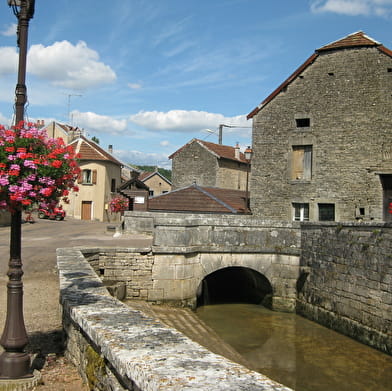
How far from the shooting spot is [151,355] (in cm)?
274

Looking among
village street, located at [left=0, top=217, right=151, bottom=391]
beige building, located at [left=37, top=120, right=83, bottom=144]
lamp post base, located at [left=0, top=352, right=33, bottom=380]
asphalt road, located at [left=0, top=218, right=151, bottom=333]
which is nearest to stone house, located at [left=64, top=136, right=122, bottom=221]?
beige building, located at [left=37, top=120, right=83, bottom=144]

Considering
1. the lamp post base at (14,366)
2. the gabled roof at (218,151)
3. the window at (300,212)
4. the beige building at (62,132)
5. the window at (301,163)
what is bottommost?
the lamp post base at (14,366)

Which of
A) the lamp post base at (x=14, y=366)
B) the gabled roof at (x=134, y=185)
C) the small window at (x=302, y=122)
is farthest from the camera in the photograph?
the gabled roof at (x=134, y=185)

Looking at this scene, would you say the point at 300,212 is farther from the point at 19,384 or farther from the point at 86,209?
the point at 86,209

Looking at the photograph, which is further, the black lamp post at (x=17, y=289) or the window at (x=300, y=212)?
the window at (x=300, y=212)

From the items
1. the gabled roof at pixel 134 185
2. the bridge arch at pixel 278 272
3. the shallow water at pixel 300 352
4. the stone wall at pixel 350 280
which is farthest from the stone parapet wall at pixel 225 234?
the gabled roof at pixel 134 185

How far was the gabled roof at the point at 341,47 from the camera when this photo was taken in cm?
1689

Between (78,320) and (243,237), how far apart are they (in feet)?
31.1

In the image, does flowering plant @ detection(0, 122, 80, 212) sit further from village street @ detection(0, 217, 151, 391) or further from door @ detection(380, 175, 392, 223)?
door @ detection(380, 175, 392, 223)

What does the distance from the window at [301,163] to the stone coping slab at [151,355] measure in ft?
48.8

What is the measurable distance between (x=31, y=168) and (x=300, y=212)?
15.8 meters

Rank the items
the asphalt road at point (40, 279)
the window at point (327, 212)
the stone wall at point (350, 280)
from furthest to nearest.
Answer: the window at point (327, 212) < the stone wall at point (350, 280) < the asphalt road at point (40, 279)

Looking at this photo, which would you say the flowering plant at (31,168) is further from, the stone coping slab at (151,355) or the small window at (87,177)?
the small window at (87,177)

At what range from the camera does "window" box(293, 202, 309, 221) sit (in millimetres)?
18569
